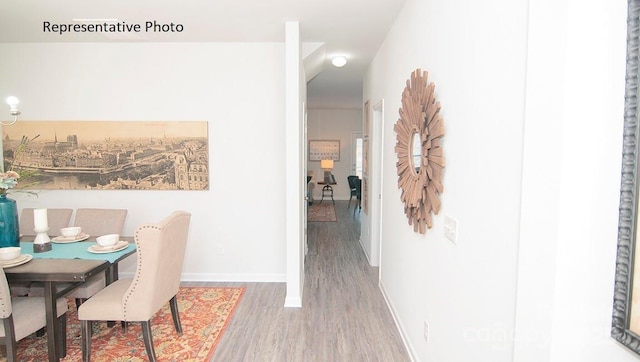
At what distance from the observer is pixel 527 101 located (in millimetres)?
1091

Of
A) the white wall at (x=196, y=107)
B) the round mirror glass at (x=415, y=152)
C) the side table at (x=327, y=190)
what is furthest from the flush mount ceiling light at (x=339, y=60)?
the side table at (x=327, y=190)

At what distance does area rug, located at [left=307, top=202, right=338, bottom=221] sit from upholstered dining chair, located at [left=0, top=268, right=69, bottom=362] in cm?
539

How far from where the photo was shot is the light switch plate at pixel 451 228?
67.7 inches

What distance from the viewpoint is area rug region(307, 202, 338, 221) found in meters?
7.66

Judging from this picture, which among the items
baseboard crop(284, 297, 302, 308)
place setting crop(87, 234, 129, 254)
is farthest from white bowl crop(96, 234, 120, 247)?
baseboard crop(284, 297, 302, 308)

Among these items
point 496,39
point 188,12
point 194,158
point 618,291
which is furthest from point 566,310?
point 194,158

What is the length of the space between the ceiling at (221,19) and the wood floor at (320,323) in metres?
2.70

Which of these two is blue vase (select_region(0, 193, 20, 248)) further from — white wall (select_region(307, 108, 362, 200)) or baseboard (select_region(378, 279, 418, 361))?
white wall (select_region(307, 108, 362, 200))

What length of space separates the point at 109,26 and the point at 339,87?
419 cm

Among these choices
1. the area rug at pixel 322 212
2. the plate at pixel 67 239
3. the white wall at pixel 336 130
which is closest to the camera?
the plate at pixel 67 239

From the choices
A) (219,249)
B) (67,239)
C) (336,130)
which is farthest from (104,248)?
(336,130)

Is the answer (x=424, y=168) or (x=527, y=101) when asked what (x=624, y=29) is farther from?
(x=424, y=168)

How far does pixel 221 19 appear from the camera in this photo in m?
3.17

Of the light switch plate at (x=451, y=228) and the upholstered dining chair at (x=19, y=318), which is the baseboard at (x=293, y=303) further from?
the light switch plate at (x=451, y=228)
